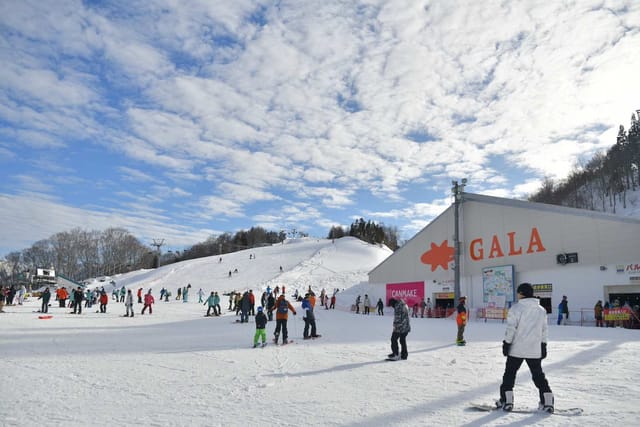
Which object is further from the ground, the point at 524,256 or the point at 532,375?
the point at 524,256

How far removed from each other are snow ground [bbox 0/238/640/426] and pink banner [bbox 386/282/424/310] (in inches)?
736

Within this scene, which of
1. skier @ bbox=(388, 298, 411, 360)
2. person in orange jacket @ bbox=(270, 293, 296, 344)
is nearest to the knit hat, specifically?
skier @ bbox=(388, 298, 411, 360)

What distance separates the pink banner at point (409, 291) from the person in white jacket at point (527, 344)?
2756 centimetres

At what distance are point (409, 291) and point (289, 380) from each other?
27750 mm

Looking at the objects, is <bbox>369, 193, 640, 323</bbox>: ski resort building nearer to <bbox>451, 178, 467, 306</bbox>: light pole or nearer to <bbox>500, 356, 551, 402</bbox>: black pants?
<bbox>451, 178, 467, 306</bbox>: light pole

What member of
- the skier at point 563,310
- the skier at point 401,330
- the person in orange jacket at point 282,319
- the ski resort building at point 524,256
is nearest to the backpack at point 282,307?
the person in orange jacket at point 282,319

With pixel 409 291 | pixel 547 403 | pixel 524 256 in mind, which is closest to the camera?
pixel 547 403

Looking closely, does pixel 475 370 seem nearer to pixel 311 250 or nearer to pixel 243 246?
pixel 311 250

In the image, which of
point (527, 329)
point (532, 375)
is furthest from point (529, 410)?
point (527, 329)

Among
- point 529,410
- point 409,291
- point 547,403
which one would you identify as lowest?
point 529,410

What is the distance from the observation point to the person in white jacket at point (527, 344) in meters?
5.25

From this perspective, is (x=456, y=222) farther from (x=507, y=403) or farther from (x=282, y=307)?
(x=507, y=403)

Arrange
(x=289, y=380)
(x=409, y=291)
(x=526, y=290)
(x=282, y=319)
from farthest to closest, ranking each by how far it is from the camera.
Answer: (x=409, y=291)
(x=282, y=319)
(x=289, y=380)
(x=526, y=290)

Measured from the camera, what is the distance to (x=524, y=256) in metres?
24.9
